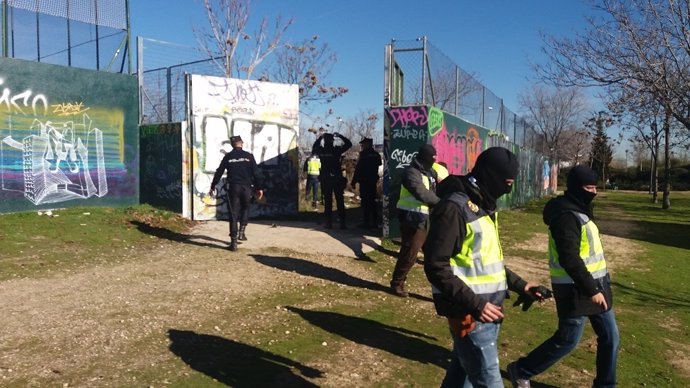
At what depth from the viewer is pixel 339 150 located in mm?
10812

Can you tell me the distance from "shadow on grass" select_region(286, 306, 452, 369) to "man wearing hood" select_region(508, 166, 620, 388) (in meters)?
0.99

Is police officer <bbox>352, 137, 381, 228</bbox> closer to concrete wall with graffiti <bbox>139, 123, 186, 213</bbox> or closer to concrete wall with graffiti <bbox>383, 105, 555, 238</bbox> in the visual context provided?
concrete wall with graffiti <bbox>383, 105, 555, 238</bbox>

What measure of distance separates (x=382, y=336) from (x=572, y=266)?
215 cm

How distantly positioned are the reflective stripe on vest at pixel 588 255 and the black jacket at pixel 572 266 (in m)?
0.04

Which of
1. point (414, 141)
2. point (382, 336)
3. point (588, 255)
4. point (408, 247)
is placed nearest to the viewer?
point (588, 255)

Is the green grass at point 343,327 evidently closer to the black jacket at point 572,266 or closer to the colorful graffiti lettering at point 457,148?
the black jacket at point 572,266

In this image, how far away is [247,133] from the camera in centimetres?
1220

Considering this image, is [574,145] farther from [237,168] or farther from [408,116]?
[237,168]

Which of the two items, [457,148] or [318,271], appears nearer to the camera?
[318,271]

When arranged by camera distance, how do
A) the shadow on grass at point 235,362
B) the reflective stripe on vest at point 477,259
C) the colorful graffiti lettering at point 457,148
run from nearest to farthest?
the reflective stripe on vest at point 477,259
the shadow on grass at point 235,362
the colorful graffiti lettering at point 457,148

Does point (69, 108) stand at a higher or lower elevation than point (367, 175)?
higher

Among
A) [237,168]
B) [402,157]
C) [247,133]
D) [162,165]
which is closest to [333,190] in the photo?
[402,157]

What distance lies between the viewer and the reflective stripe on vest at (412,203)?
21.6 ft

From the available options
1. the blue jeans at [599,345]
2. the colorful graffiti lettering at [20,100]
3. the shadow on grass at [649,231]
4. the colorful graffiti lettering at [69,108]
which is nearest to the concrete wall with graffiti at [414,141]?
the shadow on grass at [649,231]
